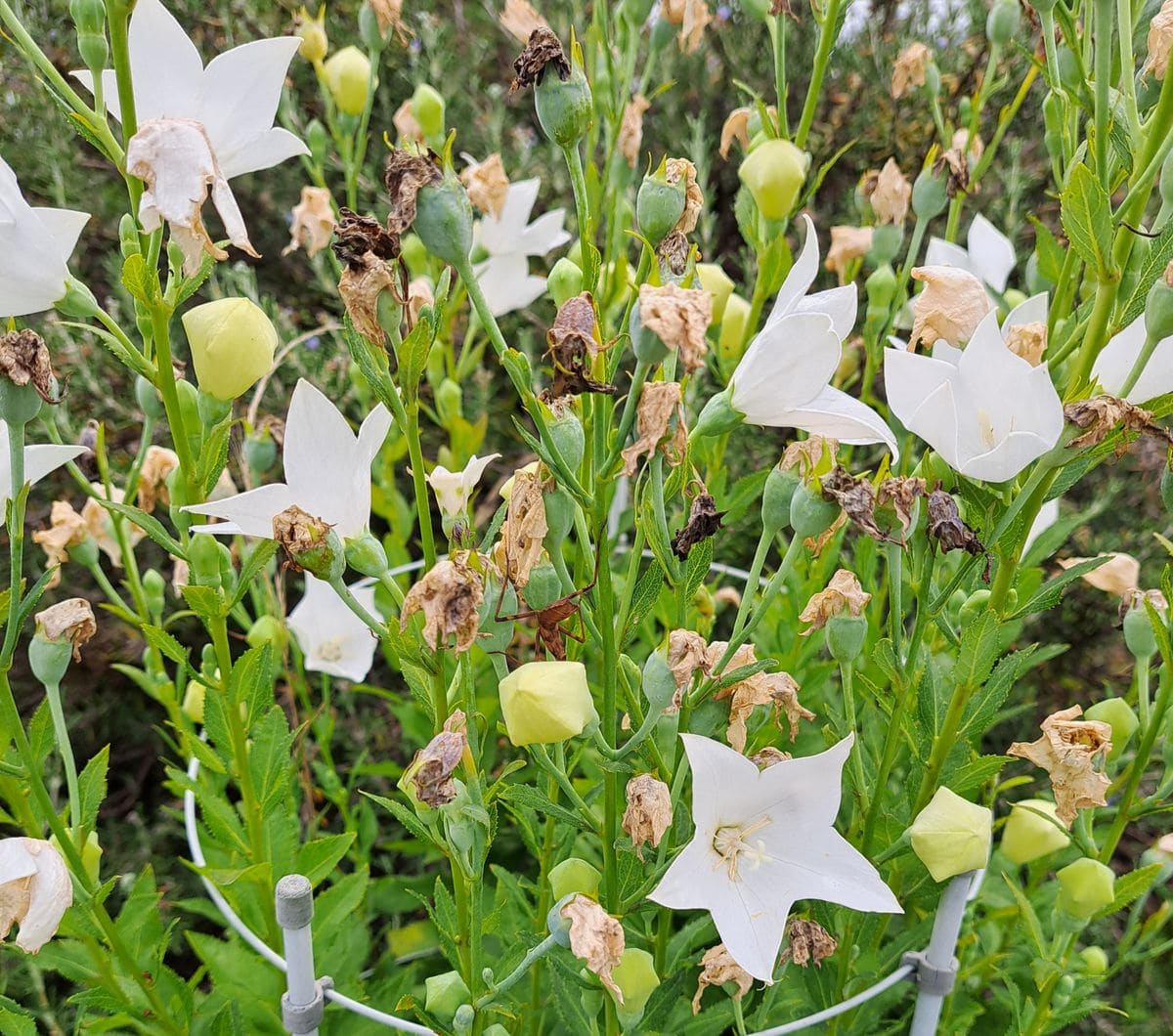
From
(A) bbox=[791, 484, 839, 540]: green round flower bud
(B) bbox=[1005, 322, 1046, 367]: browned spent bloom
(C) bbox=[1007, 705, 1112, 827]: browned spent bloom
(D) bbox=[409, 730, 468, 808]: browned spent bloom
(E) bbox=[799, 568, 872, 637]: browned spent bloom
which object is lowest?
(C) bbox=[1007, 705, 1112, 827]: browned spent bloom

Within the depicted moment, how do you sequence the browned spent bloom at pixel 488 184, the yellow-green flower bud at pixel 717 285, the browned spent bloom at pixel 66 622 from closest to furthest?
the browned spent bloom at pixel 66 622 → the yellow-green flower bud at pixel 717 285 → the browned spent bloom at pixel 488 184

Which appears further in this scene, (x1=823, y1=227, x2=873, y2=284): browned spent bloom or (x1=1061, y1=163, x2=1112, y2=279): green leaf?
(x1=823, y1=227, x2=873, y2=284): browned spent bloom

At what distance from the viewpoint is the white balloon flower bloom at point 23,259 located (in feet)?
1.57

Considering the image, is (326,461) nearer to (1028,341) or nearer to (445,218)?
(445,218)

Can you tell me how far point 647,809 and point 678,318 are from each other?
24 centimetres

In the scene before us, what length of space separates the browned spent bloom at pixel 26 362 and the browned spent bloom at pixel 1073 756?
1.78 ft

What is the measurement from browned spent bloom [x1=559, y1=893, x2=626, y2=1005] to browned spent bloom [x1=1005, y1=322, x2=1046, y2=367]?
0.37m

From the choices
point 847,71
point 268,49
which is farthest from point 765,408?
point 847,71

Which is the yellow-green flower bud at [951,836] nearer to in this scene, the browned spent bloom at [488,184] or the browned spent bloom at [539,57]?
the browned spent bloom at [539,57]

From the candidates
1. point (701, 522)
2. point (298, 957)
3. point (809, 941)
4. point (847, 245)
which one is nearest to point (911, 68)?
point (847, 245)

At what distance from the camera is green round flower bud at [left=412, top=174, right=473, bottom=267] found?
435 millimetres

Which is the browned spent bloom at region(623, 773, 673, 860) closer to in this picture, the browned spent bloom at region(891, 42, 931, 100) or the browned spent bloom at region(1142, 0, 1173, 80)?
the browned spent bloom at region(1142, 0, 1173, 80)

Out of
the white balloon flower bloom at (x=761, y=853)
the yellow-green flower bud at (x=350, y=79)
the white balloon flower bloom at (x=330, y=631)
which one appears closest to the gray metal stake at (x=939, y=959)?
the white balloon flower bloom at (x=761, y=853)

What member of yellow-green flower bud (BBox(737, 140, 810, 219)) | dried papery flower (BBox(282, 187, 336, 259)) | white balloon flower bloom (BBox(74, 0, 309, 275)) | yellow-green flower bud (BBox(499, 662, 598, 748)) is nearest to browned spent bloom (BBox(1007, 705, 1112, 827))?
yellow-green flower bud (BBox(499, 662, 598, 748))
